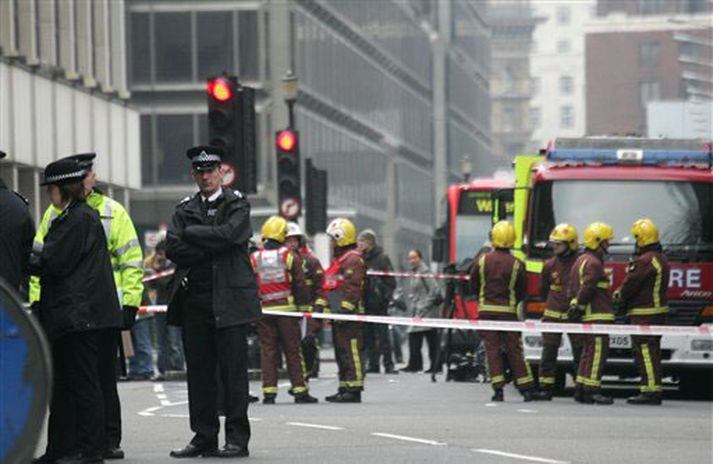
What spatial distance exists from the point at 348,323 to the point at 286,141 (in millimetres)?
7780

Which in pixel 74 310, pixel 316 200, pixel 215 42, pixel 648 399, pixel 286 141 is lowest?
pixel 648 399

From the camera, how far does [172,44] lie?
5931 centimetres

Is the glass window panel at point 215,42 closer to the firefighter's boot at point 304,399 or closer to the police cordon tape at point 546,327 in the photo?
the police cordon tape at point 546,327

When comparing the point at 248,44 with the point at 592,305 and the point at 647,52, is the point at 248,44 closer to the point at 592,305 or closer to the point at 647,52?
the point at 592,305

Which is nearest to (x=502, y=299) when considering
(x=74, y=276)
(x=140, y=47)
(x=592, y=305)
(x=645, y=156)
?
(x=592, y=305)

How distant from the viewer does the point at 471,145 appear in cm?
11181

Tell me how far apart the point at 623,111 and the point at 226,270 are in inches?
6139

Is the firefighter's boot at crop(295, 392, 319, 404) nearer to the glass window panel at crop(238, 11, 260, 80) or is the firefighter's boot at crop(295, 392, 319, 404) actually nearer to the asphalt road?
the asphalt road

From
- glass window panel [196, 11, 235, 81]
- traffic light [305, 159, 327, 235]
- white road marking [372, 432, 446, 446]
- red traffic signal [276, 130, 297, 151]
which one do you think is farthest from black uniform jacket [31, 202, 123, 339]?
glass window panel [196, 11, 235, 81]

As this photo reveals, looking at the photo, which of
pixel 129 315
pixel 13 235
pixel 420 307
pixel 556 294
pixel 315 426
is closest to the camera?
pixel 13 235

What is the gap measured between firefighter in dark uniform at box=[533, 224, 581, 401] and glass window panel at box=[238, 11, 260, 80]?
38.1 m

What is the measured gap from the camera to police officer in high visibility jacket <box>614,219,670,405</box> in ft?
67.6

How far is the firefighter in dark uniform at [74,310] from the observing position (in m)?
12.1

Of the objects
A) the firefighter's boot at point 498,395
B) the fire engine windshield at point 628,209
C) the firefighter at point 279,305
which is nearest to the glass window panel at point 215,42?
the fire engine windshield at point 628,209
